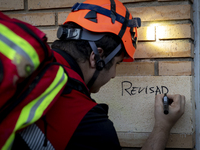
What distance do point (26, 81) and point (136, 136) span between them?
1527 mm

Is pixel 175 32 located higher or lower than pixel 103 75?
higher

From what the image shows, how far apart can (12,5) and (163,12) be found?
5.16 feet

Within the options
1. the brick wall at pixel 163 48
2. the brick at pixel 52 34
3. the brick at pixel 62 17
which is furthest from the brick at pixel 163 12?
the brick at pixel 52 34

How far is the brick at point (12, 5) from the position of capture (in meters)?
2.39

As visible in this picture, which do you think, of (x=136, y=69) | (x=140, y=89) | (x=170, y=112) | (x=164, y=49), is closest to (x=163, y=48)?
(x=164, y=49)

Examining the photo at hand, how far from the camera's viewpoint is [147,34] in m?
2.14

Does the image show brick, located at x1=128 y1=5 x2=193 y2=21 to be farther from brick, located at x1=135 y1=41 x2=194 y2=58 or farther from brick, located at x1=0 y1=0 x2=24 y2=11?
brick, located at x1=0 y1=0 x2=24 y2=11

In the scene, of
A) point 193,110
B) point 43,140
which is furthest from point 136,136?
point 43,140

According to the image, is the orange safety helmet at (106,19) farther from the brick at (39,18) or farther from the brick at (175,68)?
the brick at (39,18)

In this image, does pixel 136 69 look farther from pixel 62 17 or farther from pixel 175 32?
pixel 62 17

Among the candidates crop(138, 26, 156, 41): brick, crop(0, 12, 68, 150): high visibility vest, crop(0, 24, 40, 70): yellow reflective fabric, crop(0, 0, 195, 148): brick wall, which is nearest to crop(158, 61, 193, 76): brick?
crop(0, 0, 195, 148): brick wall

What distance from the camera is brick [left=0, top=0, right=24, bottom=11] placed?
2.39 metres

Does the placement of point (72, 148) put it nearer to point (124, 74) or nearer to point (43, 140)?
point (43, 140)

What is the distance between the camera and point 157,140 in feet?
6.21
